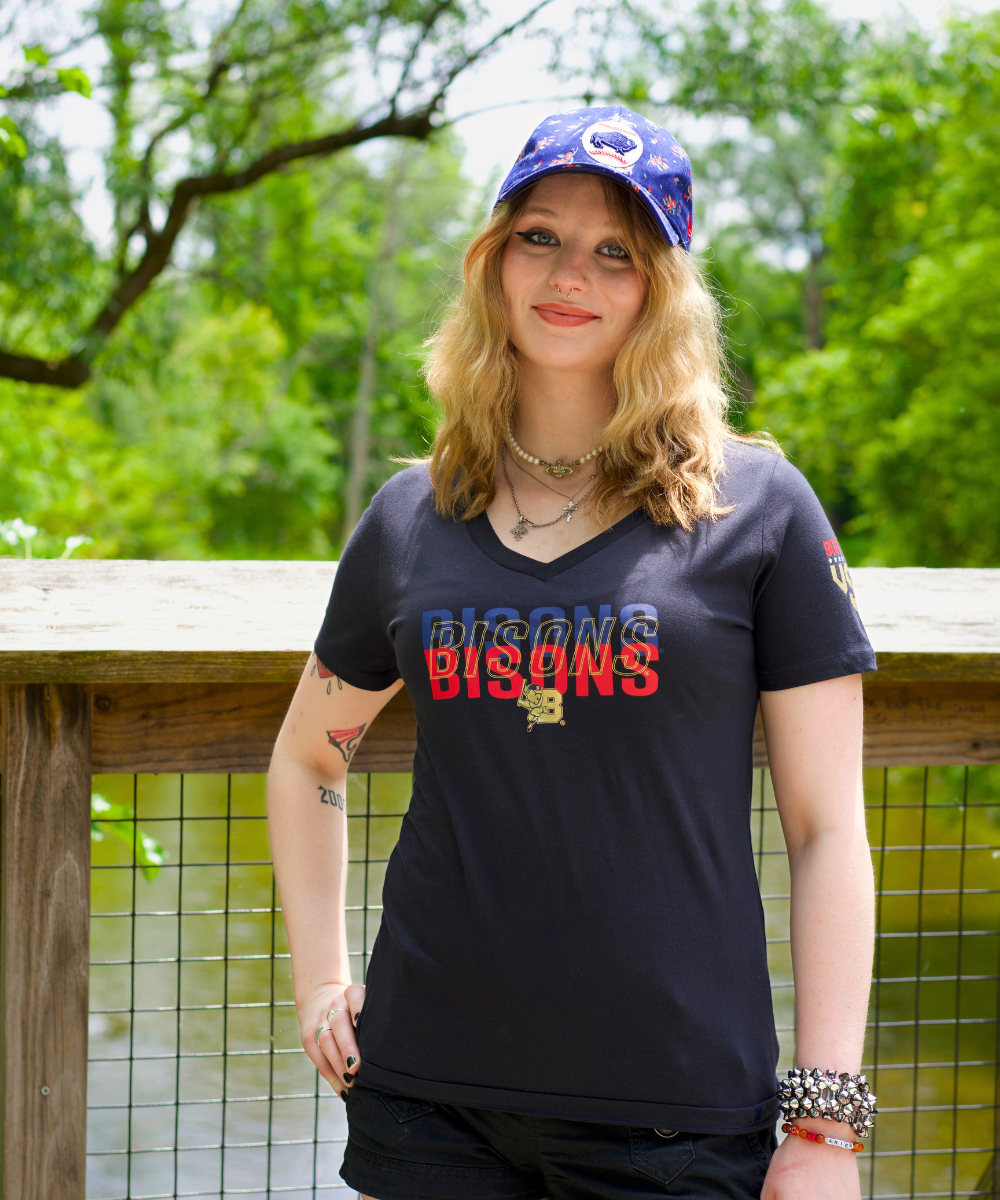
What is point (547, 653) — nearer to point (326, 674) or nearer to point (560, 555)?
point (560, 555)

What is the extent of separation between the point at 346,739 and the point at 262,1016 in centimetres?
396

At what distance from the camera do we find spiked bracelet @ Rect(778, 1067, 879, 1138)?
1.20 metres

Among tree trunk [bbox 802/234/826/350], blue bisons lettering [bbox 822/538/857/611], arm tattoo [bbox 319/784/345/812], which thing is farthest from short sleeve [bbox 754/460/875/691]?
tree trunk [bbox 802/234/826/350]

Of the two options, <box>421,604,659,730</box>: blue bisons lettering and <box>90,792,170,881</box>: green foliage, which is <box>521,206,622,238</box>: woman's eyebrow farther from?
<box>90,792,170,881</box>: green foliage

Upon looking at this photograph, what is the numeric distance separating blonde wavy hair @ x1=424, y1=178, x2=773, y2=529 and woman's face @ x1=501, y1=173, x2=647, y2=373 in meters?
0.02

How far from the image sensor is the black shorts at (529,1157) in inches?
47.0

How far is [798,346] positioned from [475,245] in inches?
1205

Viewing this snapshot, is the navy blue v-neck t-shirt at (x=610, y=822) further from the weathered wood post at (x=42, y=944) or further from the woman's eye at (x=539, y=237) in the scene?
the weathered wood post at (x=42, y=944)

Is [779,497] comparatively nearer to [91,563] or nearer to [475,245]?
[475,245]

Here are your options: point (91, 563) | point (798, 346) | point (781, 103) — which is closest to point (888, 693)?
point (91, 563)

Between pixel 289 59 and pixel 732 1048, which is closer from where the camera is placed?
pixel 732 1048

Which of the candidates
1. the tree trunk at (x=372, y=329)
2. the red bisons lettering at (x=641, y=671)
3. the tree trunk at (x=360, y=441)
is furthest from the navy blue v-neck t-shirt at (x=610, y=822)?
the tree trunk at (x=360, y=441)

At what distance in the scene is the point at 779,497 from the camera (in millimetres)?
1313

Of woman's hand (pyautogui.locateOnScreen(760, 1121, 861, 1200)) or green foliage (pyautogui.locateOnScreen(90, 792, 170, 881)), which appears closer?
woman's hand (pyautogui.locateOnScreen(760, 1121, 861, 1200))
